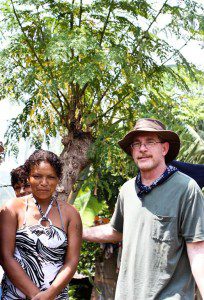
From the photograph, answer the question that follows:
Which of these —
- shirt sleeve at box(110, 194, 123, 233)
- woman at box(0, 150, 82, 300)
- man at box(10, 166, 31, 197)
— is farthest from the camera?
man at box(10, 166, 31, 197)

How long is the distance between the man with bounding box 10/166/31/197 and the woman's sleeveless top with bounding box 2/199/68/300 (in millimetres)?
1115

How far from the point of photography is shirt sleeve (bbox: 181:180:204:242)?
3018 mm

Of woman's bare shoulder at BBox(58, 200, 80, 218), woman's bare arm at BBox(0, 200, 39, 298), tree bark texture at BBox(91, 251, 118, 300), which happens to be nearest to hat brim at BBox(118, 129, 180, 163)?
woman's bare shoulder at BBox(58, 200, 80, 218)

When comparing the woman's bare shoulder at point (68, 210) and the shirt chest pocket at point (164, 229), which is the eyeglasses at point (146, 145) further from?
the woman's bare shoulder at point (68, 210)

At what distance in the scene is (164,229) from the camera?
3.05m

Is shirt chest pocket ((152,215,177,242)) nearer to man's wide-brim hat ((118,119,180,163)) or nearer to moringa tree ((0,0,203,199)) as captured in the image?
man's wide-brim hat ((118,119,180,163))

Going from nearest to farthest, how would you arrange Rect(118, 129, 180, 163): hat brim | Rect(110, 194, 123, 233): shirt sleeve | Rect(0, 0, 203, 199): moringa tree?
1. Rect(118, 129, 180, 163): hat brim
2. Rect(110, 194, 123, 233): shirt sleeve
3. Rect(0, 0, 203, 199): moringa tree

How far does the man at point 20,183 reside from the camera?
4250 millimetres

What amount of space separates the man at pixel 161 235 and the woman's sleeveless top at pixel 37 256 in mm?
431

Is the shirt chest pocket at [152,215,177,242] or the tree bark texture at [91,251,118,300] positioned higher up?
the shirt chest pocket at [152,215,177,242]

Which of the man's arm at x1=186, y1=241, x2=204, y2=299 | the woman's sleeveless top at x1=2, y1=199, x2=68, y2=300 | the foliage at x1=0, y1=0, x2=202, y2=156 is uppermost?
the foliage at x1=0, y1=0, x2=202, y2=156

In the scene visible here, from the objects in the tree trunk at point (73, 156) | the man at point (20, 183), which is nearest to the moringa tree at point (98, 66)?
A: the tree trunk at point (73, 156)

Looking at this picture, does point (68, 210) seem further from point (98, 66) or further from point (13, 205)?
point (98, 66)

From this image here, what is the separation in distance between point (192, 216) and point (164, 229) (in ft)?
0.59
